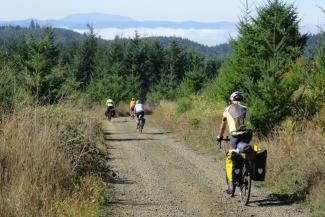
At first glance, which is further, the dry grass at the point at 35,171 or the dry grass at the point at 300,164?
the dry grass at the point at 300,164

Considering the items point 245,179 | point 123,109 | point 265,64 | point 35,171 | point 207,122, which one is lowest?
point 123,109

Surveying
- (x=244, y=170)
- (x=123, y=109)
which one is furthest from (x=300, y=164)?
(x=123, y=109)

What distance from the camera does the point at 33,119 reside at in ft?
32.1

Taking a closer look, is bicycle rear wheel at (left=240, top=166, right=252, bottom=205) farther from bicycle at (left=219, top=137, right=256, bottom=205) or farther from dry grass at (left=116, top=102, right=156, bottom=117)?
dry grass at (left=116, top=102, right=156, bottom=117)

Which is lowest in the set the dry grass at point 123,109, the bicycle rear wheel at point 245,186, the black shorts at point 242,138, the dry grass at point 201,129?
the dry grass at point 123,109

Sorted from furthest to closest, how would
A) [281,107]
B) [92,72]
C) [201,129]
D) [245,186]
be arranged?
[92,72] < [201,129] < [281,107] < [245,186]

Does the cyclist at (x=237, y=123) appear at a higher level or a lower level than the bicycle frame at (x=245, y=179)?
higher

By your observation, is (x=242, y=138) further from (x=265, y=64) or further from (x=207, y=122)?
(x=207, y=122)

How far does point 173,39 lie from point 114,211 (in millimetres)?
84064

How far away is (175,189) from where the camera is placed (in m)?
11.8

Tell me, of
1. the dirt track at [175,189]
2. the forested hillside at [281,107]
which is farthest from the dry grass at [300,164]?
the dirt track at [175,189]

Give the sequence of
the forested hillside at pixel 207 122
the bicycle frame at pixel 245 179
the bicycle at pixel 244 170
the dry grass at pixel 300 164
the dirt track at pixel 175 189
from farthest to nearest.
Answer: the dry grass at pixel 300 164, the bicycle frame at pixel 245 179, the bicycle at pixel 244 170, the dirt track at pixel 175 189, the forested hillside at pixel 207 122

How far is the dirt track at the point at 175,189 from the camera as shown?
31.6 feet

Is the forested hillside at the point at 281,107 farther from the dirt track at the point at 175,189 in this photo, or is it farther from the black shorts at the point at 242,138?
the black shorts at the point at 242,138
